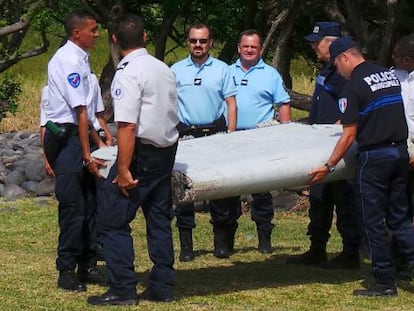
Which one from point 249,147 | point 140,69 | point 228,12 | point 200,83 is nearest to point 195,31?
point 200,83

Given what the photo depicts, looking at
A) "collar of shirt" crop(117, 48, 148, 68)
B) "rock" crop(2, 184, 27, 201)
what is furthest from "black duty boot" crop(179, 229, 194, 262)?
"rock" crop(2, 184, 27, 201)

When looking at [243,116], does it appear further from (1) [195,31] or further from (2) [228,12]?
(2) [228,12]

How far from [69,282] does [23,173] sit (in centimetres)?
587

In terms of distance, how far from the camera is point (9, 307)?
741cm

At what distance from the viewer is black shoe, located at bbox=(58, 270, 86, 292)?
25.9 ft

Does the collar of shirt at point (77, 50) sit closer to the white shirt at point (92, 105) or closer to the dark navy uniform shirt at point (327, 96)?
the white shirt at point (92, 105)

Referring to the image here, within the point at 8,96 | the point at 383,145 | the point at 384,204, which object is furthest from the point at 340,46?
the point at 8,96

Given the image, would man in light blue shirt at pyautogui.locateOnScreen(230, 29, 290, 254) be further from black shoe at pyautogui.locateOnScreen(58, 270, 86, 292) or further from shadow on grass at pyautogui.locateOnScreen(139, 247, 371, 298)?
black shoe at pyautogui.locateOnScreen(58, 270, 86, 292)

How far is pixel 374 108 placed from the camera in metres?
7.46

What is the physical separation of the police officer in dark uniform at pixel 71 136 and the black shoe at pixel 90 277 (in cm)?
20

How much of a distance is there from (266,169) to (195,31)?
200 centimetres

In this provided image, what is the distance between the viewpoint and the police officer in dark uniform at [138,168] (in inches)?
279

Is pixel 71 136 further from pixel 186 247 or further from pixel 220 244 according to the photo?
pixel 220 244

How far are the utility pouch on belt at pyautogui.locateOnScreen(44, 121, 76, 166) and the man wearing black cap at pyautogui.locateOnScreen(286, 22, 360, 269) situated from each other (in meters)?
2.01
